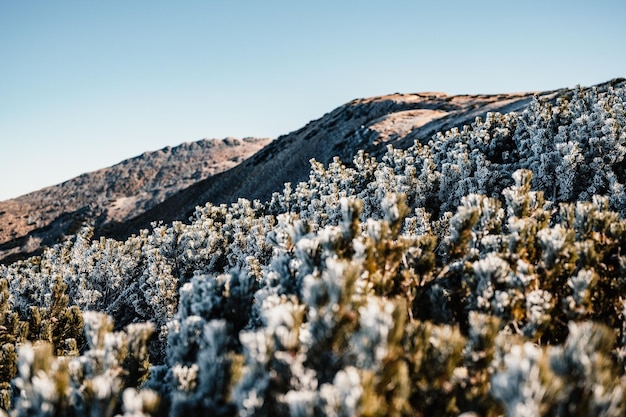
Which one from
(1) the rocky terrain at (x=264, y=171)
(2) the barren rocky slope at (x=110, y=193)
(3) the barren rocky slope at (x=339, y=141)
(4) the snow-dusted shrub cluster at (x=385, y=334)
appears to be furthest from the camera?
(2) the barren rocky slope at (x=110, y=193)

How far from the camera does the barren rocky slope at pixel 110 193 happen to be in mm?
88500

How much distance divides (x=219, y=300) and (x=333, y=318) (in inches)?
116

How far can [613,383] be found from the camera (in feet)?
12.3

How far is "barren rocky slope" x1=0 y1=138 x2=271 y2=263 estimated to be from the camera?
8850 cm

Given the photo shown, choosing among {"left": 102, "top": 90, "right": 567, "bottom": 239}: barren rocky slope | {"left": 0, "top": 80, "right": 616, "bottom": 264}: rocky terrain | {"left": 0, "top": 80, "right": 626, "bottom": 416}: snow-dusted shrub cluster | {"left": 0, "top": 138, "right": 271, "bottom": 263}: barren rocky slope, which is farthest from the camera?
{"left": 0, "top": 138, "right": 271, "bottom": 263}: barren rocky slope

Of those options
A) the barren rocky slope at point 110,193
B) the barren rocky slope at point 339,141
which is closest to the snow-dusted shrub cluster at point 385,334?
the barren rocky slope at point 339,141

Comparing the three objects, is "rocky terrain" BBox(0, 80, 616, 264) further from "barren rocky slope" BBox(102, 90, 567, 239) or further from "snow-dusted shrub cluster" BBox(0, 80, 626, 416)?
"snow-dusted shrub cluster" BBox(0, 80, 626, 416)

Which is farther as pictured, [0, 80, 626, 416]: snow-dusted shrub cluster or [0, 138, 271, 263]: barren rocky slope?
[0, 138, 271, 263]: barren rocky slope

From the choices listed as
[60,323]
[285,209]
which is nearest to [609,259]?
[60,323]

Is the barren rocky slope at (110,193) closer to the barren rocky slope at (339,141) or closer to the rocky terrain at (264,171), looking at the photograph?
the rocky terrain at (264,171)

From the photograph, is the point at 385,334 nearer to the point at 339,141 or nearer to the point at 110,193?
the point at 339,141

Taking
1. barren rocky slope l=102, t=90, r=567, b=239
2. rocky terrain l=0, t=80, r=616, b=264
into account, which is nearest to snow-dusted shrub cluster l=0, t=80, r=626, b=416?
rocky terrain l=0, t=80, r=616, b=264

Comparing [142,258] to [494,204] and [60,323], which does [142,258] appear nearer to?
[60,323]

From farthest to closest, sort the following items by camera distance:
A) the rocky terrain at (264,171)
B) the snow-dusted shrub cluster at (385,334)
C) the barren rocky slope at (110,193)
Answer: the barren rocky slope at (110,193) < the rocky terrain at (264,171) < the snow-dusted shrub cluster at (385,334)
